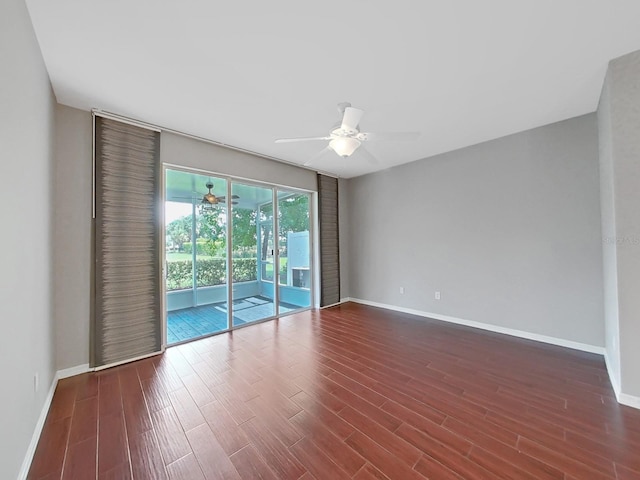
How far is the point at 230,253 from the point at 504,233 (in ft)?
13.0

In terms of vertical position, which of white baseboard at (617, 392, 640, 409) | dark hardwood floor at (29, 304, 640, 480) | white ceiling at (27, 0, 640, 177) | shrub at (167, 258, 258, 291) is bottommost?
dark hardwood floor at (29, 304, 640, 480)

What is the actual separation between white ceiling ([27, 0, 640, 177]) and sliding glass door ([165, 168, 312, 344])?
A: 1.03 metres

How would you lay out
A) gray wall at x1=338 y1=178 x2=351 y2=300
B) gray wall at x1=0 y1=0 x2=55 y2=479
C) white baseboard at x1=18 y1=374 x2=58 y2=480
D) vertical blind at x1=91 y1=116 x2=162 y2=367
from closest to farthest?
gray wall at x1=0 y1=0 x2=55 y2=479 → white baseboard at x1=18 y1=374 x2=58 y2=480 → vertical blind at x1=91 y1=116 x2=162 y2=367 → gray wall at x1=338 y1=178 x2=351 y2=300

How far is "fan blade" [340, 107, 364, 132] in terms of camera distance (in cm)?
205

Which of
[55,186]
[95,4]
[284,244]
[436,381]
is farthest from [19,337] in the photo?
[284,244]

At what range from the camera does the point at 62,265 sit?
8.11 ft

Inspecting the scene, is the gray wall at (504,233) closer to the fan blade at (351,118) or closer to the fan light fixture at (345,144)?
the fan light fixture at (345,144)

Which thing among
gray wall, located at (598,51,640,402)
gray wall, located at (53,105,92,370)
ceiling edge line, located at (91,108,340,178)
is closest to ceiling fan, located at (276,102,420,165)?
gray wall, located at (598,51,640,402)

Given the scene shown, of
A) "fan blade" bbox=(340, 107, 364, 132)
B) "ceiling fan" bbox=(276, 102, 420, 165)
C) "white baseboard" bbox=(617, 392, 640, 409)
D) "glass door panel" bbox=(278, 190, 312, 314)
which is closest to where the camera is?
"white baseboard" bbox=(617, 392, 640, 409)

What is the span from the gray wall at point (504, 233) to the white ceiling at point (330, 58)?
559mm

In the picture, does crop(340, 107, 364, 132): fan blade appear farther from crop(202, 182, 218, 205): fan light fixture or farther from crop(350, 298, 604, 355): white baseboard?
crop(350, 298, 604, 355): white baseboard

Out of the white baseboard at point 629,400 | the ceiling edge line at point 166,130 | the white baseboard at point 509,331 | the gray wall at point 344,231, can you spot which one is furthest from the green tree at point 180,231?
the white baseboard at point 629,400

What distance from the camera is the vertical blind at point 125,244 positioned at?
2643mm

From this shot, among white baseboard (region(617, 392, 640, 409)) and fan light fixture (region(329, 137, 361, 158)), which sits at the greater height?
fan light fixture (region(329, 137, 361, 158))
